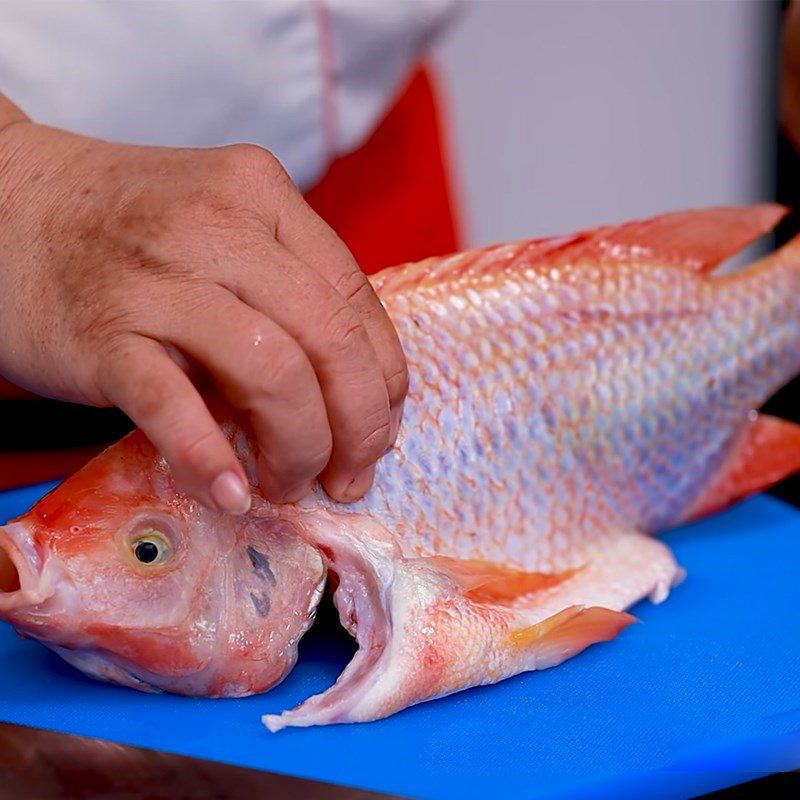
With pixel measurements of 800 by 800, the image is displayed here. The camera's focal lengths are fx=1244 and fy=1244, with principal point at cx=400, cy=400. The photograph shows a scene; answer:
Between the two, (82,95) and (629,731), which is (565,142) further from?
(629,731)

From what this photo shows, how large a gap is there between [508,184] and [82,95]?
1.42 metres

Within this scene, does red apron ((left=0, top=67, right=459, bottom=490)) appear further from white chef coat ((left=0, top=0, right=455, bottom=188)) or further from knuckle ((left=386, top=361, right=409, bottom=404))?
knuckle ((left=386, top=361, right=409, bottom=404))

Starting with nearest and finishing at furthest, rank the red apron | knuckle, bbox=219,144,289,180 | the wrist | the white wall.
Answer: knuckle, bbox=219,144,289,180, the wrist, the red apron, the white wall

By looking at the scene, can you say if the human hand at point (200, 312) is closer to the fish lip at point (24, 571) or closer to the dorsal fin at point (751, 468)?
the fish lip at point (24, 571)

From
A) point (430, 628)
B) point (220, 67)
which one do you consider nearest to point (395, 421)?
point (430, 628)

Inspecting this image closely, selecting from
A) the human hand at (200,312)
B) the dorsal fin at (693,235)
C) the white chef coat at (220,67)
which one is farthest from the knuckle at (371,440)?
the white chef coat at (220,67)

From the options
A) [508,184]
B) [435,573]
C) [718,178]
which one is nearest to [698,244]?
[435,573]

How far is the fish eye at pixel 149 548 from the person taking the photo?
80 cm

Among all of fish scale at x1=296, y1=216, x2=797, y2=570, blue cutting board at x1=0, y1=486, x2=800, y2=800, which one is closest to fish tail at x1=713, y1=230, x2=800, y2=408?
fish scale at x1=296, y1=216, x2=797, y2=570

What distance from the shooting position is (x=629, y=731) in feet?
2.56

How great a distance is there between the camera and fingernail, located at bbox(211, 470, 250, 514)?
72 centimetres

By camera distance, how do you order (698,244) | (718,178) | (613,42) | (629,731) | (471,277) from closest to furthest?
1. (629,731)
2. (471,277)
3. (698,244)
4. (613,42)
5. (718,178)

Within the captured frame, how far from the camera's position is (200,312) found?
74cm

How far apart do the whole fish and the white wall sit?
4.23ft
